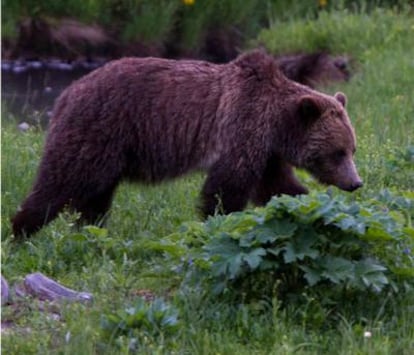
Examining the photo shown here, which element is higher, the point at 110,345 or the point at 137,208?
the point at 110,345

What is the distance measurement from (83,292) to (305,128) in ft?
6.52

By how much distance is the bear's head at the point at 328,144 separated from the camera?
660 cm

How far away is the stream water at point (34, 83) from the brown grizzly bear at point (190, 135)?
4461 mm

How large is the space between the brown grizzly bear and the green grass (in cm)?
23

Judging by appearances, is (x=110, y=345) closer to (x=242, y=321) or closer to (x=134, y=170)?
(x=242, y=321)

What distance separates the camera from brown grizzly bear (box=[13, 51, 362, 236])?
6.45 m

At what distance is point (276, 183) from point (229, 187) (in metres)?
0.52

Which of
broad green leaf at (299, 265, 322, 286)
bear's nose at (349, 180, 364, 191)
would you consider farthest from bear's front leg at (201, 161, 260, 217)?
broad green leaf at (299, 265, 322, 286)

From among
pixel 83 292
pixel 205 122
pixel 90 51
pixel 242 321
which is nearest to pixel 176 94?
pixel 205 122

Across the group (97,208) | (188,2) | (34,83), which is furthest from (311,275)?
(188,2)

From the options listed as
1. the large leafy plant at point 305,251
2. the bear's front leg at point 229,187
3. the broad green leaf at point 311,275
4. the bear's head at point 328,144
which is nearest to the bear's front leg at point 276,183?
the bear's head at point 328,144

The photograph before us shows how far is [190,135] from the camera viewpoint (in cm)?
666

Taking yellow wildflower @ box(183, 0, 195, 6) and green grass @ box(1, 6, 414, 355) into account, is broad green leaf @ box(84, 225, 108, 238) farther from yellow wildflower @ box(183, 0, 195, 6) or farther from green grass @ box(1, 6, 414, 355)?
yellow wildflower @ box(183, 0, 195, 6)

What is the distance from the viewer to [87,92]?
6562 mm
